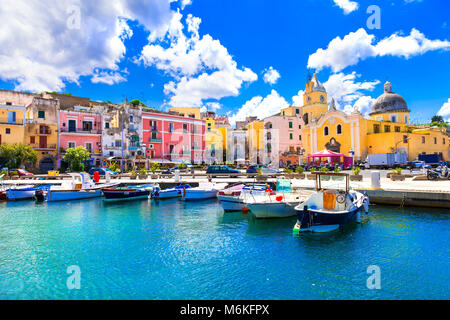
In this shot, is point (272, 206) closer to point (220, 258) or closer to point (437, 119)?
point (220, 258)

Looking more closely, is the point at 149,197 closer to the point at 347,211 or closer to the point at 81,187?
the point at 81,187

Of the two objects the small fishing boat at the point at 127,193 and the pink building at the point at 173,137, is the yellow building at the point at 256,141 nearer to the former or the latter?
the pink building at the point at 173,137

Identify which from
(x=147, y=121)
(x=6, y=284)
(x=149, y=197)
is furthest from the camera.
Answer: (x=147, y=121)

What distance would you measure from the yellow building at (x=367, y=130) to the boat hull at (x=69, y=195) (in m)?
36.5

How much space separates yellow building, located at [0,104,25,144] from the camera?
37.2 meters

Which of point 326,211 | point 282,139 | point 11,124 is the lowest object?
point 326,211

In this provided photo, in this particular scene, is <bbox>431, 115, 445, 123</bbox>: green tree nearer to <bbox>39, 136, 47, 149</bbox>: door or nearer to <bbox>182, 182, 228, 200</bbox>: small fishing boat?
<bbox>182, 182, 228, 200</bbox>: small fishing boat

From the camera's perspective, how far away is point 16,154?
34.2 meters

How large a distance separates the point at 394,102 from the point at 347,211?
48470mm

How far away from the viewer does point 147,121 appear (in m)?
48.3

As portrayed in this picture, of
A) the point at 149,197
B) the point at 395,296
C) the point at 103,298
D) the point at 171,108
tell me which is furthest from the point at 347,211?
the point at 171,108

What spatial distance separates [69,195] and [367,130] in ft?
139

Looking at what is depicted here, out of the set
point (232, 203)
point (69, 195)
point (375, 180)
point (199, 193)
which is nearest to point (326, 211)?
point (232, 203)

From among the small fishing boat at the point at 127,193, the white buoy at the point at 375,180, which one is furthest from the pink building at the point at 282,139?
the white buoy at the point at 375,180
